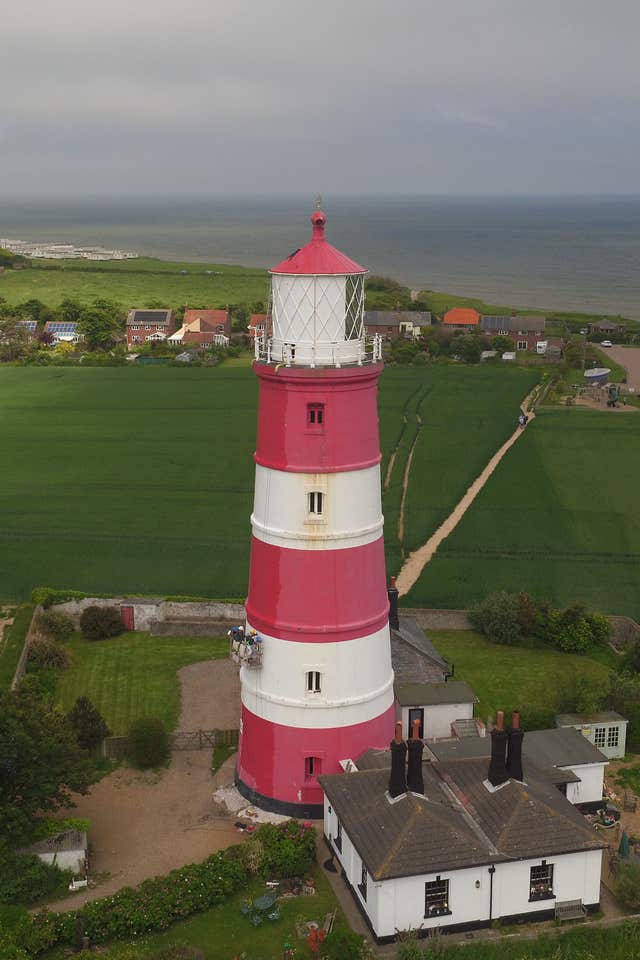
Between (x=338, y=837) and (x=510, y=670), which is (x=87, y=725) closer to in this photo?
(x=338, y=837)

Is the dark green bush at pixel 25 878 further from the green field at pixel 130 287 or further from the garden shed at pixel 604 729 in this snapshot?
the green field at pixel 130 287

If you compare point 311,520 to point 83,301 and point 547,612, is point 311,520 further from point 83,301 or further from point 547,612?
point 83,301

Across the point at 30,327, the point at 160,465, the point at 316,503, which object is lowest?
the point at 160,465

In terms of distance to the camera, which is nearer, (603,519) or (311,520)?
(311,520)

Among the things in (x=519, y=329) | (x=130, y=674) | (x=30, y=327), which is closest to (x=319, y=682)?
(x=130, y=674)

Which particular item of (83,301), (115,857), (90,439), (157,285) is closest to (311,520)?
(115,857)
